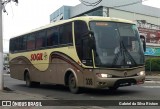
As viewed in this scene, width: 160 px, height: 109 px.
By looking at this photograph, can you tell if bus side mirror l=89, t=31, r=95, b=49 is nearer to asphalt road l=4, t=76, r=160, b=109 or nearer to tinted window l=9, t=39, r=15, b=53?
asphalt road l=4, t=76, r=160, b=109

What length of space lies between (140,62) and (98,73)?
1966 millimetres

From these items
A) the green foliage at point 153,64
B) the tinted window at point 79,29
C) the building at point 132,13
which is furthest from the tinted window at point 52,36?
the building at point 132,13

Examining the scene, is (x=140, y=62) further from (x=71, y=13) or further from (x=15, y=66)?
(x=71, y=13)

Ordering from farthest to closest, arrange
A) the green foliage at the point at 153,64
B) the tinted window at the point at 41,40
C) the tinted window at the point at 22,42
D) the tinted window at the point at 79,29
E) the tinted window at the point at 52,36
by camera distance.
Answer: the green foliage at the point at 153,64 → the tinted window at the point at 22,42 → the tinted window at the point at 41,40 → the tinted window at the point at 52,36 → the tinted window at the point at 79,29

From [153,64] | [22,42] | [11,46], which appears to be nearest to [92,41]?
[22,42]

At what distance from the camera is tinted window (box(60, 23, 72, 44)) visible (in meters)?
17.1

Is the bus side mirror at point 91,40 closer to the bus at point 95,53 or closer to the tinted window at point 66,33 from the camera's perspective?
the bus at point 95,53

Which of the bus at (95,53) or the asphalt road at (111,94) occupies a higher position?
the bus at (95,53)

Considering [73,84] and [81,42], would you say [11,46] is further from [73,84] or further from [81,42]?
[81,42]

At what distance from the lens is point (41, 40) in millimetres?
20328

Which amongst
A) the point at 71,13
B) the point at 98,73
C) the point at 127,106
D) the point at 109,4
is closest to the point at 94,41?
→ the point at 98,73

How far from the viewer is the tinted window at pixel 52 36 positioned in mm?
18484

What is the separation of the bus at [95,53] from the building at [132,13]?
129 ft

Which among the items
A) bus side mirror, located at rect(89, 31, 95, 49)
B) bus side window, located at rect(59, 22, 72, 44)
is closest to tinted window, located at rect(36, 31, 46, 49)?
bus side window, located at rect(59, 22, 72, 44)
